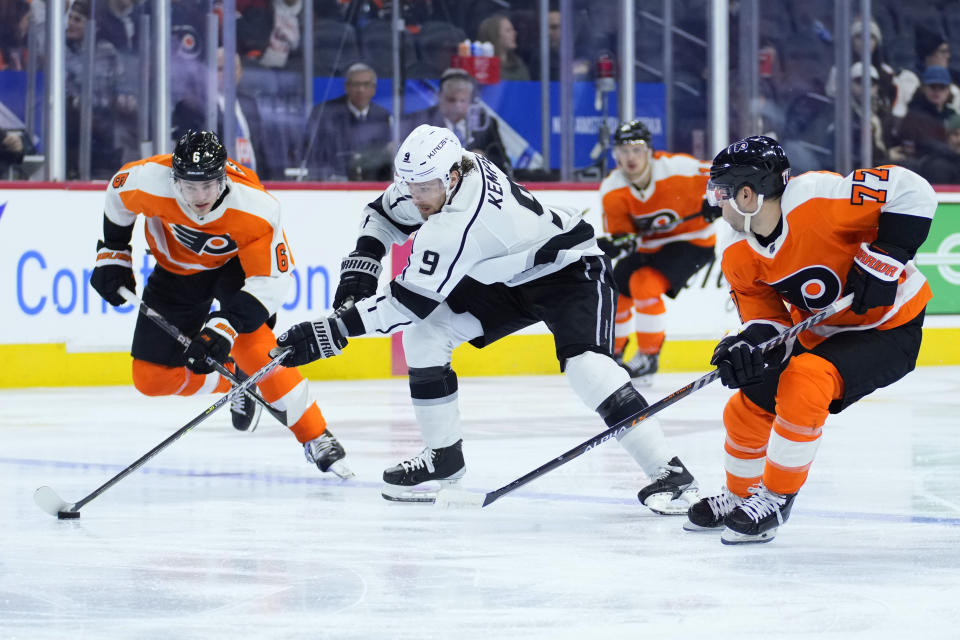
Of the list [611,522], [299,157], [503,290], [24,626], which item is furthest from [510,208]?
[299,157]

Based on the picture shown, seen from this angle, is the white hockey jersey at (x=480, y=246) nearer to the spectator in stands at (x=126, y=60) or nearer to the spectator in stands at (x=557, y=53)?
the spectator in stands at (x=126, y=60)

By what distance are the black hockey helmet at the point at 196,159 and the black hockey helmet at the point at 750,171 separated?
4.04 feet

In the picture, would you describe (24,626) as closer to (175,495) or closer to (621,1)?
(175,495)

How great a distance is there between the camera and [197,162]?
3.17 m

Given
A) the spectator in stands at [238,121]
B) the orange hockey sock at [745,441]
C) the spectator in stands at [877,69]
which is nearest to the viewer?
the orange hockey sock at [745,441]

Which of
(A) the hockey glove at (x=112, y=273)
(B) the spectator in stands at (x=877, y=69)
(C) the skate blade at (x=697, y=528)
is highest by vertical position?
(B) the spectator in stands at (x=877, y=69)

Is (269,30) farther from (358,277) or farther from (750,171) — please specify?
(750,171)

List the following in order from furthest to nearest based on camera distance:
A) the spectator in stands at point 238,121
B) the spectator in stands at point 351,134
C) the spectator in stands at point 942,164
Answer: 1. the spectator in stands at point 942,164
2. the spectator in stands at point 351,134
3. the spectator in stands at point 238,121

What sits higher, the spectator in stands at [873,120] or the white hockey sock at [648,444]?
the spectator in stands at [873,120]

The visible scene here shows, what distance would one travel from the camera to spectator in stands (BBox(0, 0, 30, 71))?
18.4ft

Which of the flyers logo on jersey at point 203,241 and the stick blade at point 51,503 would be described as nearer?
the stick blade at point 51,503

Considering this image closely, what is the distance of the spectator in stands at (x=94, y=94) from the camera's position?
5.64 meters

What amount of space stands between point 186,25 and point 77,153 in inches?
28.0

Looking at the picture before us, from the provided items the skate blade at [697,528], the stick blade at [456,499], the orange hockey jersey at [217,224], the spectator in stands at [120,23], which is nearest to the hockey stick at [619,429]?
the stick blade at [456,499]
